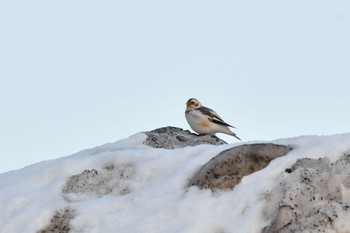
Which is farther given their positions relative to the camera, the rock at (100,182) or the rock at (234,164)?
the rock at (100,182)

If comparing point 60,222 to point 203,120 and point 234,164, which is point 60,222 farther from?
point 203,120

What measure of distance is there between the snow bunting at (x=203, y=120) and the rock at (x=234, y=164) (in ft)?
17.7

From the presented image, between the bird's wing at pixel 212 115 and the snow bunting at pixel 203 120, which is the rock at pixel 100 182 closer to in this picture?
the snow bunting at pixel 203 120

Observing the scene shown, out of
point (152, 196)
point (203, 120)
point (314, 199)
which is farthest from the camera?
point (203, 120)

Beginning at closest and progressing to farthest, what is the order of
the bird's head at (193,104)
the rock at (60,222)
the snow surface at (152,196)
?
the snow surface at (152,196) → the rock at (60,222) → the bird's head at (193,104)

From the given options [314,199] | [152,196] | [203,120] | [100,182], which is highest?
[203,120]

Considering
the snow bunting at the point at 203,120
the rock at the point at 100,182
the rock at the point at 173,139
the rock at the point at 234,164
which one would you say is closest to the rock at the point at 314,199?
the rock at the point at 234,164

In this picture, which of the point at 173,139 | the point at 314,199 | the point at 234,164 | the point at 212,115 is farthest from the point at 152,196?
the point at 212,115

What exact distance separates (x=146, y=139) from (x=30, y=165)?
1.30 meters

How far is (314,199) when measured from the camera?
23.0 feet

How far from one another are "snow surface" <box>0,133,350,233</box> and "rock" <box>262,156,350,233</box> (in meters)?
0.15

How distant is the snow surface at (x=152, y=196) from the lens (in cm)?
731

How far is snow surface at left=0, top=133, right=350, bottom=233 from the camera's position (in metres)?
7.31

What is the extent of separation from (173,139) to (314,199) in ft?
11.8
